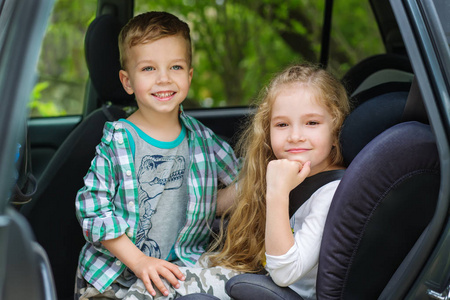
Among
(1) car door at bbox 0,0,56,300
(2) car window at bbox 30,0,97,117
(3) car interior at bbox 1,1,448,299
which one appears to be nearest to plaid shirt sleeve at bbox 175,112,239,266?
(3) car interior at bbox 1,1,448,299

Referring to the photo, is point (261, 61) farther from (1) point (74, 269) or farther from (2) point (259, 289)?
(2) point (259, 289)

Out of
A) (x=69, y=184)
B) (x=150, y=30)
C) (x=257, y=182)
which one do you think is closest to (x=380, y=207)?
(x=257, y=182)

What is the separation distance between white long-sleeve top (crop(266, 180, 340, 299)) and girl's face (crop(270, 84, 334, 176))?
117 mm

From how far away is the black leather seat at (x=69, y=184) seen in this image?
2.17 m

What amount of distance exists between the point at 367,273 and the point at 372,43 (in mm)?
4452

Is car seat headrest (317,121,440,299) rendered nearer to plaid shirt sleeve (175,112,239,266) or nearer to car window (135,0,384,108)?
plaid shirt sleeve (175,112,239,266)

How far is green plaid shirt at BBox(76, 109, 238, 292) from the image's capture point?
1781mm

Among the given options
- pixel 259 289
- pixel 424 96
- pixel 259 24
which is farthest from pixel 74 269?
pixel 259 24

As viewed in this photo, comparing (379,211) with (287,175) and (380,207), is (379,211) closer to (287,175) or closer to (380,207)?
(380,207)

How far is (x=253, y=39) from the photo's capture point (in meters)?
5.82

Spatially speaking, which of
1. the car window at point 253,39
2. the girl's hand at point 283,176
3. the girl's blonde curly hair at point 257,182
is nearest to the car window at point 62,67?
the car window at point 253,39

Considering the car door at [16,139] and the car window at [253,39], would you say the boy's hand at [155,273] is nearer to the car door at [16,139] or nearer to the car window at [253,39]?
the car door at [16,139]

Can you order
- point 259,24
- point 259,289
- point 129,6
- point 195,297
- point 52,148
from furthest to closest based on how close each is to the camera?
1. point 259,24
2. point 52,148
3. point 129,6
4. point 195,297
5. point 259,289

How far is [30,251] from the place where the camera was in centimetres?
117
